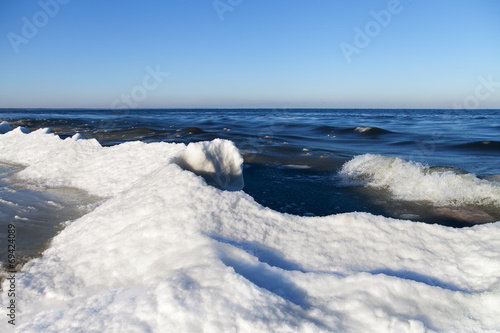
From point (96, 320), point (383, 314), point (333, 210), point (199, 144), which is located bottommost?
point (333, 210)

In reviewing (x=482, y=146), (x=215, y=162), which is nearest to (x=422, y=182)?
(x=215, y=162)

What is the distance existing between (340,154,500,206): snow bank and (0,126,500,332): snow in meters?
2.91

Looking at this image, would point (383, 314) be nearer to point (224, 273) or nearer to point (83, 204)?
point (224, 273)

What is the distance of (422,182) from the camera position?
5508 millimetres

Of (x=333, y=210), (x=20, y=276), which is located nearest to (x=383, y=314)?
(x=20, y=276)

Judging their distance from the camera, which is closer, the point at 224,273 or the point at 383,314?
the point at 383,314

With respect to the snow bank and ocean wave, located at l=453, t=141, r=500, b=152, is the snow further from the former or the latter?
ocean wave, located at l=453, t=141, r=500, b=152

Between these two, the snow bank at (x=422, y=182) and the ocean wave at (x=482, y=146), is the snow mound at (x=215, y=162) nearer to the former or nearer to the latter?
the snow bank at (x=422, y=182)

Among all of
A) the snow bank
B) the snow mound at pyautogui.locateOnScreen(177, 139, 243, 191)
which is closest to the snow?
the snow mound at pyautogui.locateOnScreen(177, 139, 243, 191)

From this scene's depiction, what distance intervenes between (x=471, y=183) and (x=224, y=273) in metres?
5.12

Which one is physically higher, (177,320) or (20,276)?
(177,320)

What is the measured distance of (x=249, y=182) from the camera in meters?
6.22

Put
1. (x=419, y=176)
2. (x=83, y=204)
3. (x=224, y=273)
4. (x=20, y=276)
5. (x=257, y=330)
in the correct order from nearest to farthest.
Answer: (x=257, y=330) → (x=224, y=273) → (x=20, y=276) → (x=83, y=204) → (x=419, y=176)

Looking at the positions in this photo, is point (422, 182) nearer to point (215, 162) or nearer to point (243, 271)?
point (215, 162)
